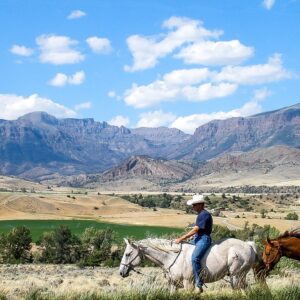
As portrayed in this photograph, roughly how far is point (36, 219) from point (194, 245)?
123287 mm

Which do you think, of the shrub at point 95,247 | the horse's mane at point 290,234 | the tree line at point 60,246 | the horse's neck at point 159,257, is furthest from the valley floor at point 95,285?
the tree line at point 60,246

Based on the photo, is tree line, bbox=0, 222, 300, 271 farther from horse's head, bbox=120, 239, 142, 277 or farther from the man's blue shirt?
the man's blue shirt

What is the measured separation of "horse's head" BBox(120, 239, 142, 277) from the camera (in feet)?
47.5

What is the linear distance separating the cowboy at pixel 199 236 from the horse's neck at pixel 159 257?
518 millimetres

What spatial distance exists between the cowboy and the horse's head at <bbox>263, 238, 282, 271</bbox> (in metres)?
1.81

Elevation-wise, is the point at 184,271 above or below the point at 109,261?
above

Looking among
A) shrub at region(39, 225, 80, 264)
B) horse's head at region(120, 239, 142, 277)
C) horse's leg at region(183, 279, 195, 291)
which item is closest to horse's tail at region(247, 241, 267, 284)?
horse's leg at region(183, 279, 195, 291)

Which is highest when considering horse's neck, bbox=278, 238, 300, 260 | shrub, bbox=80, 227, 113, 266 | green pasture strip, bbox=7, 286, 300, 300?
horse's neck, bbox=278, 238, 300, 260

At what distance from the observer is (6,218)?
136 m

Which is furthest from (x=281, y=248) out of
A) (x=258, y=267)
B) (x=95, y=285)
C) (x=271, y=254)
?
(x=95, y=285)

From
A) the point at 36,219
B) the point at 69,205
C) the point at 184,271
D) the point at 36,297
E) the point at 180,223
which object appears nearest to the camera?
the point at 36,297

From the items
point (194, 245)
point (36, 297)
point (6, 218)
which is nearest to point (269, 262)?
point (194, 245)

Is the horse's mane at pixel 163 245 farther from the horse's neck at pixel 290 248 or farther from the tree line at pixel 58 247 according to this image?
the tree line at pixel 58 247

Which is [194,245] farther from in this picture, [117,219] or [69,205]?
[69,205]
